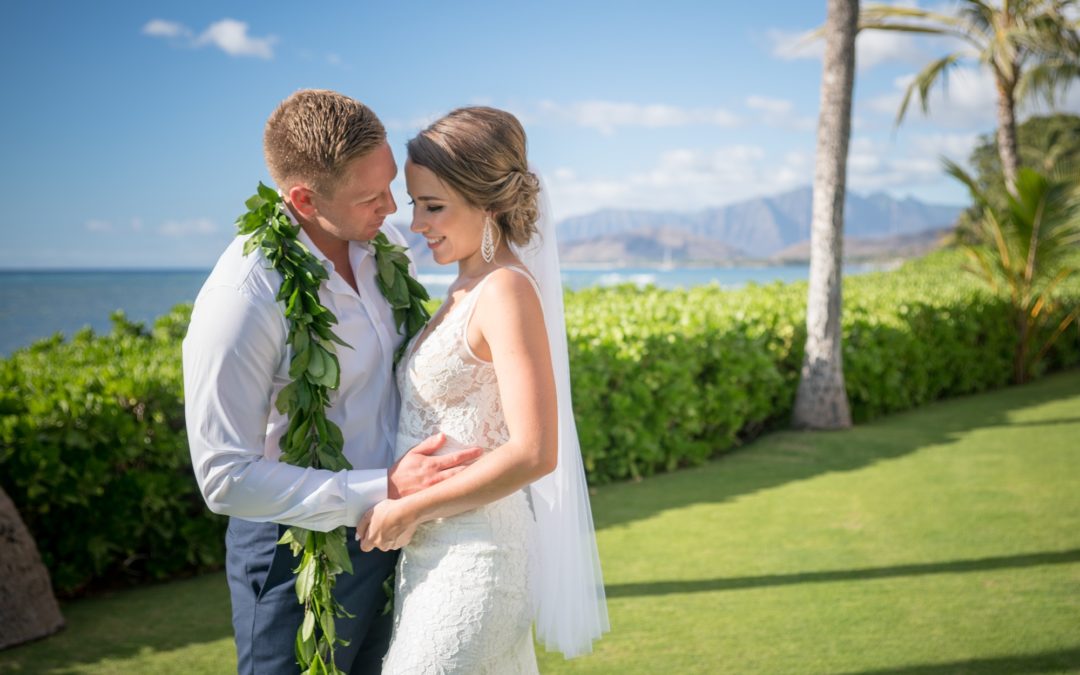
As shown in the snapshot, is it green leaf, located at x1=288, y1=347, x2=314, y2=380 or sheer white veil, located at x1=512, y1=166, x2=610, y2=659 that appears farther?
sheer white veil, located at x1=512, y1=166, x2=610, y2=659

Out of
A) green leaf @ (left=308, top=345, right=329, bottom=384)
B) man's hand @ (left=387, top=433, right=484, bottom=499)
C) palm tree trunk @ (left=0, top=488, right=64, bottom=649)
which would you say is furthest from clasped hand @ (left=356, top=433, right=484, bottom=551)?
palm tree trunk @ (left=0, top=488, right=64, bottom=649)

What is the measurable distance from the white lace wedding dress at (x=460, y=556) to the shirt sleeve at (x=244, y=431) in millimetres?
239

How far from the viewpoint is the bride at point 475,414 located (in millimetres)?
2281

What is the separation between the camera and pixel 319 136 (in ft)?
7.67

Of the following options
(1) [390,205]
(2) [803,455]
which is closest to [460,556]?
(1) [390,205]

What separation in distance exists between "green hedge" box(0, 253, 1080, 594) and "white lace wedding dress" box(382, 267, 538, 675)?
343 cm

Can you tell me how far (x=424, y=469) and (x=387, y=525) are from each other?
173mm

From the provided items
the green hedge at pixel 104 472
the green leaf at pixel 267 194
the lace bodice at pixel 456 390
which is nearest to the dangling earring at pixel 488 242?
the lace bodice at pixel 456 390

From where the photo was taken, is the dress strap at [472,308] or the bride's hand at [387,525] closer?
the bride's hand at [387,525]

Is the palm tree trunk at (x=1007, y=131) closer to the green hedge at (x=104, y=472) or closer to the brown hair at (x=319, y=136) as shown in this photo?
the green hedge at (x=104, y=472)

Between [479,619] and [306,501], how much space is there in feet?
1.82

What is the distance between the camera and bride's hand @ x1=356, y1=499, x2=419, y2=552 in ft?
7.45

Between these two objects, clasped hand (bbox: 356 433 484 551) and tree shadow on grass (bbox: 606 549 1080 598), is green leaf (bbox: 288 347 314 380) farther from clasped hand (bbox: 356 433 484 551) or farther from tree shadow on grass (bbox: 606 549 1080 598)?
tree shadow on grass (bbox: 606 549 1080 598)

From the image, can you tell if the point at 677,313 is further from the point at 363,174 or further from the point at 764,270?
the point at 764,270
